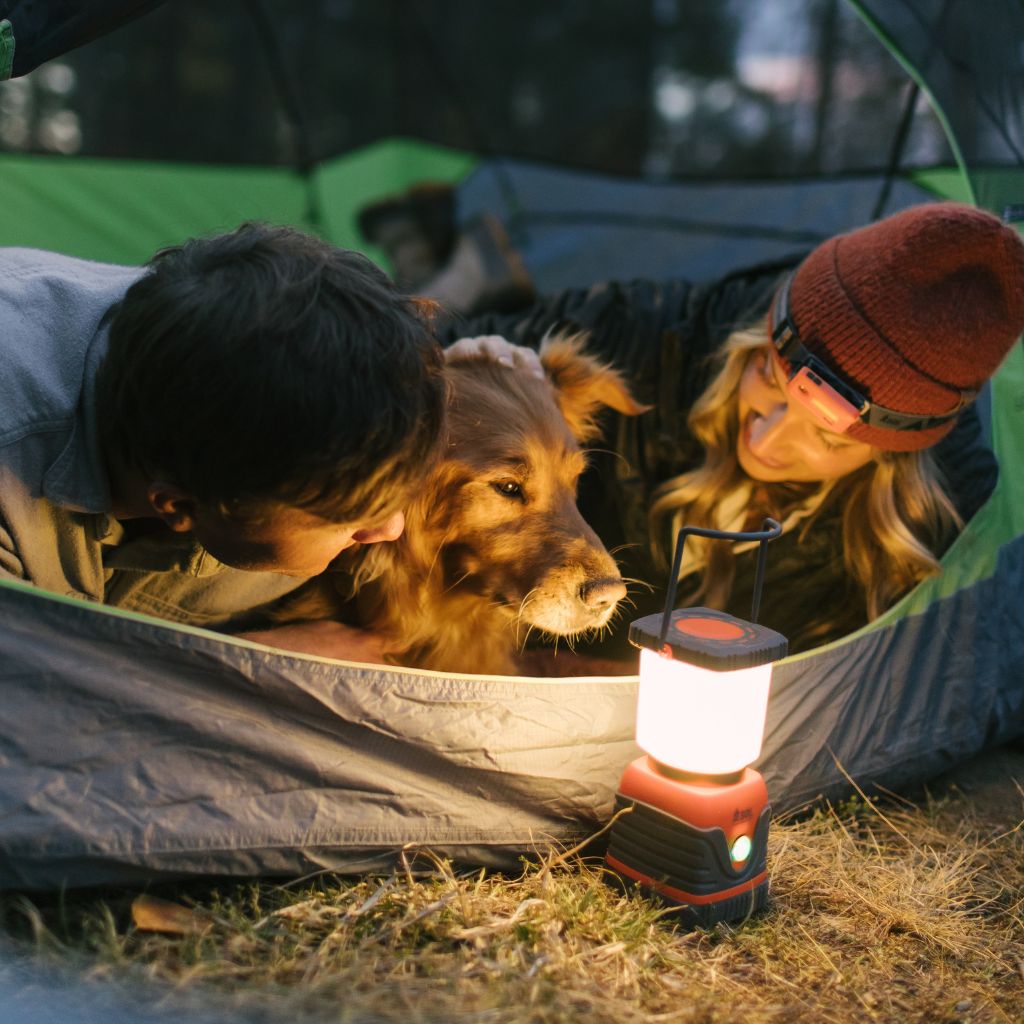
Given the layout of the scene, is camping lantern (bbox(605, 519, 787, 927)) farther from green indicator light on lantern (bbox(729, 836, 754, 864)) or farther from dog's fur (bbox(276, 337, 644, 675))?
dog's fur (bbox(276, 337, 644, 675))

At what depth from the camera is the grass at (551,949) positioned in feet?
4.59

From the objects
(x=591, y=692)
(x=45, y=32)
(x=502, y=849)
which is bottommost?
(x=502, y=849)

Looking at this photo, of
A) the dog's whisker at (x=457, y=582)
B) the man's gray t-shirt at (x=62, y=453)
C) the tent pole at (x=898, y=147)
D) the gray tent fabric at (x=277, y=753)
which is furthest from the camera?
the tent pole at (x=898, y=147)

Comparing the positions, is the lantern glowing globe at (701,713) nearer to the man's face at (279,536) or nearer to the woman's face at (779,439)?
the man's face at (279,536)

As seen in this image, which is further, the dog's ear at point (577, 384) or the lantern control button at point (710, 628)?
the dog's ear at point (577, 384)

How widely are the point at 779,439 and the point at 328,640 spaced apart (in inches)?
40.2

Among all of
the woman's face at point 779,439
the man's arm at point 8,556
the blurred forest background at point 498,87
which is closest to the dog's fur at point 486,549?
the woman's face at point 779,439

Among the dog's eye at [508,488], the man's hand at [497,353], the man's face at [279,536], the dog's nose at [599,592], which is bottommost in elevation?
the dog's nose at [599,592]

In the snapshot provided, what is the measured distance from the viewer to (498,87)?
4988mm

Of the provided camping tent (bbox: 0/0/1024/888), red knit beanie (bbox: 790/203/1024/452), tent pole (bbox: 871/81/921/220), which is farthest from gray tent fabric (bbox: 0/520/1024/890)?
tent pole (bbox: 871/81/921/220)

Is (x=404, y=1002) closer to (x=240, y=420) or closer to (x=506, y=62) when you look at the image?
(x=240, y=420)

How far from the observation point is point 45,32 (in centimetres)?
157

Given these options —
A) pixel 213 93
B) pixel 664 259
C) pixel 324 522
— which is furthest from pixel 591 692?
pixel 213 93

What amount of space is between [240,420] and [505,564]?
0.73m
